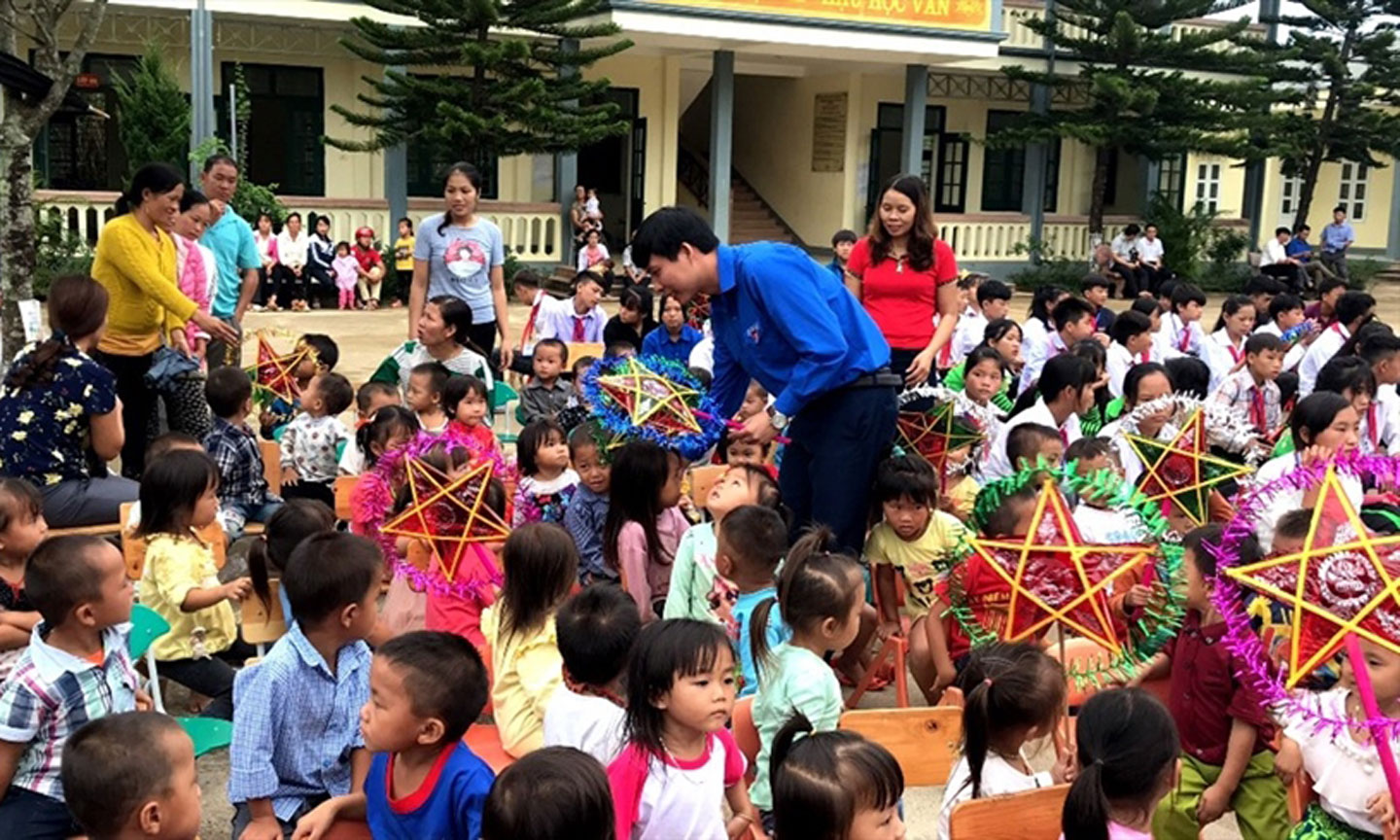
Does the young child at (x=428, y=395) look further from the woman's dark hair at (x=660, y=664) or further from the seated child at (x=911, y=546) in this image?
the woman's dark hair at (x=660, y=664)

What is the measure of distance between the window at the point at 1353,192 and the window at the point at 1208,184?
395cm

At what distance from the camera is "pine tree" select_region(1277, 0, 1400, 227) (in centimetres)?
2255

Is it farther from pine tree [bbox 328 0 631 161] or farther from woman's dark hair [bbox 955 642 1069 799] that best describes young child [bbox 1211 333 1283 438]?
pine tree [bbox 328 0 631 161]

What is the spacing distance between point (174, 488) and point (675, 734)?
6.57ft

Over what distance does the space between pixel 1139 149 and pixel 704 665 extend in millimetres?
19730

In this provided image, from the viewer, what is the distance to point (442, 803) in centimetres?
256

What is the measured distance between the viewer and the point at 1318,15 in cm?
2286

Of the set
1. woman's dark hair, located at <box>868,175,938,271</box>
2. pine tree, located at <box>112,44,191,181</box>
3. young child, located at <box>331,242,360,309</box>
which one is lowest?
young child, located at <box>331,242,360,309</box>

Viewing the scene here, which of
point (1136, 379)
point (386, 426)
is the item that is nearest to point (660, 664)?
point (386, 426)

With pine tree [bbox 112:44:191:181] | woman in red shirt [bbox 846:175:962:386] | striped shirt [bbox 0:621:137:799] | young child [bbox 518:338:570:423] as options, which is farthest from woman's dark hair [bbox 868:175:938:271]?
pine tree [bbox 112:44:191:181]

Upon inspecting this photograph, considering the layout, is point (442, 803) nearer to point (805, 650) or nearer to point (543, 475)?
point (805, 650)

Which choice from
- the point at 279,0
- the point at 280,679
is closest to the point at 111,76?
the point at 279,0

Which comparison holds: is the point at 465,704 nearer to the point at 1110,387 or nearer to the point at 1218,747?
the point at 1218,747

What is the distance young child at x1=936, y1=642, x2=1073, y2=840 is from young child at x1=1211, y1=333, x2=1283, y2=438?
4157 mm
